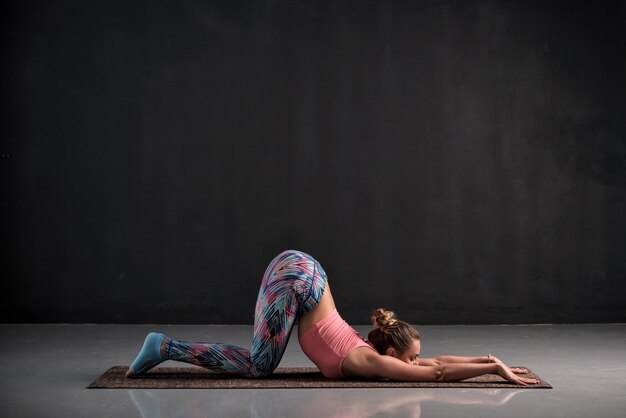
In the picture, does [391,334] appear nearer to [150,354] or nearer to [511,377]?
[511,377]

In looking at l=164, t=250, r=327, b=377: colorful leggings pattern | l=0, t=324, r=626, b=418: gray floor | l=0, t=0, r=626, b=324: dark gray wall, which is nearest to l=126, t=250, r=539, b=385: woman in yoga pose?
l=164, t=250, r=327, b=377: colorful leggings pattern

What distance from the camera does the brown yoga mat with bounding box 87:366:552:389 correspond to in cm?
397

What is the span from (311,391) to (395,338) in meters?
0.43

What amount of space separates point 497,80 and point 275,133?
162cm

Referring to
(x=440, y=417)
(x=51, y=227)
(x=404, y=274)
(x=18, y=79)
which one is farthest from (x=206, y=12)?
(x=440, y=417)

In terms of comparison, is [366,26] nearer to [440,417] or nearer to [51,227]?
[51,227]

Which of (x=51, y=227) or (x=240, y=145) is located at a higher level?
(x=240, y=145)

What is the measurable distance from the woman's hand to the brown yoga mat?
3cm

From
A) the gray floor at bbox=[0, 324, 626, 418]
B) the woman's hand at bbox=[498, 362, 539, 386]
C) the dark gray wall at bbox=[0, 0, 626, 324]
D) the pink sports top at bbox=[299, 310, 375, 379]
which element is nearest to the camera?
the gray floor at bbox=[0, 324, 626, 418]

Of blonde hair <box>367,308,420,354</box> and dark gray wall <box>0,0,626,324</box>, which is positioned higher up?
dark gray wall <box>0,0,626,324</box>

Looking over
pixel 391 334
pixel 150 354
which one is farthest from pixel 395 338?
pixel 150 354

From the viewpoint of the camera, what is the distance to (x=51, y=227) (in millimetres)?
6508

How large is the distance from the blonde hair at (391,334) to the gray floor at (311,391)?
204 millimetres

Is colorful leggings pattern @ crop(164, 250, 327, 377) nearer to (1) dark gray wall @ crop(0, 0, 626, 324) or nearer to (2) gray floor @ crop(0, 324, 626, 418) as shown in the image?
(2) gray floor @ crop(0, 324, 626, 418)
